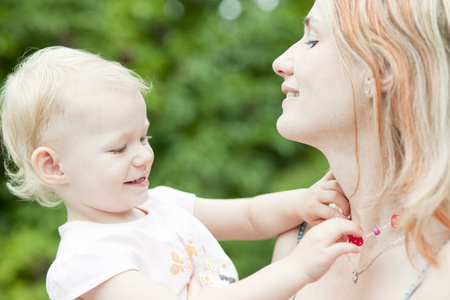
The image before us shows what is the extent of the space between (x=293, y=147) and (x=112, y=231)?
3.33 meters

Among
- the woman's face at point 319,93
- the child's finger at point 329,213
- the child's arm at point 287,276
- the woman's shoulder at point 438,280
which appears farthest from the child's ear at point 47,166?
the woman's shoulder at point 438,280

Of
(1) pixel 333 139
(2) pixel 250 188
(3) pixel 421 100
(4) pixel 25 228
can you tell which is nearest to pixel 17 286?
(4) pixel 25 228

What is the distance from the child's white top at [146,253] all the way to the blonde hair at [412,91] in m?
0.63

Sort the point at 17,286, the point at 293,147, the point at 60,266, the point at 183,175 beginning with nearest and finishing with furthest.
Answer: the point at 60,266 < the point at 17,286 < the point at 183,175 < the point at 293,147

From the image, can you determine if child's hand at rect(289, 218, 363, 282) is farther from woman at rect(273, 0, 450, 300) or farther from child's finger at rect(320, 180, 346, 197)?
child's finger at rect(320, 180, 346, 197)

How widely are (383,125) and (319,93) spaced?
19 centimetres

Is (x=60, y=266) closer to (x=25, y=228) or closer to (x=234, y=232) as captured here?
(x=234, y=232)

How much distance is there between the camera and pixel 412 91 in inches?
64.1

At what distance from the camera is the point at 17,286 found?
4312 millimetres

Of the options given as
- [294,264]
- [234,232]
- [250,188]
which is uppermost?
[294,264]

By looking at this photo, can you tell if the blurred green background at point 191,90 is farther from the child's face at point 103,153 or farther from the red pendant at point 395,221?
the red pendant at point 395,221

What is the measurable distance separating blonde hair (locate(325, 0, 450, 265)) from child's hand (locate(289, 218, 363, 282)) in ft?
0.48

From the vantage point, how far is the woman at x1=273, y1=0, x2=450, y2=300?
62.7 inches

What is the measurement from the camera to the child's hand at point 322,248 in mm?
1588
